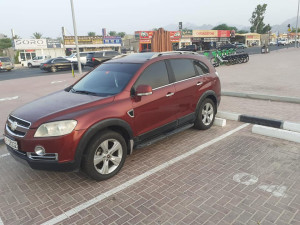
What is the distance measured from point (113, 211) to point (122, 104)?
4.96 feet

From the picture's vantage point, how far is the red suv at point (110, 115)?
327cm

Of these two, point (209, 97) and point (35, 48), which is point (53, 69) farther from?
point (35, 48)

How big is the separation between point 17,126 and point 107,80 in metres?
1.58

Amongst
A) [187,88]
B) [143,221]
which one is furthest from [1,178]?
[187,88]

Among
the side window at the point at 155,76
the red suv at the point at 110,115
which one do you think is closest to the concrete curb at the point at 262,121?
the red suv at the point at 110,115

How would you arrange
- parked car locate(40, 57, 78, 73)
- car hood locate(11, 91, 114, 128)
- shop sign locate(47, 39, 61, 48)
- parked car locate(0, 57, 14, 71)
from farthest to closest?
shop sign locate(47, 39, 61, 48), parked car locate(0, 57, 14, 71), parked car locate(40, 57, 78, 73), car hood locate(11, 91, 114, 128)

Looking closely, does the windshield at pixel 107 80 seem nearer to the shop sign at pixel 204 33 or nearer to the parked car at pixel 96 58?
the parked car at pixel 96 58

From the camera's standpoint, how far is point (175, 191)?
3.36m

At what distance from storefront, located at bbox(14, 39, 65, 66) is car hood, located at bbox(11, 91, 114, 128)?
4289 cm

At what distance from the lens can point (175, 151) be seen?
461cm

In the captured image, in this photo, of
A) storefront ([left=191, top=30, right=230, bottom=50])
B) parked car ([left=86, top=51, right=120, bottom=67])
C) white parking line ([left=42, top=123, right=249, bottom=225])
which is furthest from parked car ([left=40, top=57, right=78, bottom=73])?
storefront ([left=191, top=30, right=230, bottom=50])

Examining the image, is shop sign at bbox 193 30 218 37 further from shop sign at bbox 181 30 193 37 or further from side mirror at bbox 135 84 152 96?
side mirror at bbox 135 84 152 96

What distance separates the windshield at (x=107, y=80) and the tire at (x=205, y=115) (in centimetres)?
179

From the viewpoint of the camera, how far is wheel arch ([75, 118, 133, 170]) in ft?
10.9
